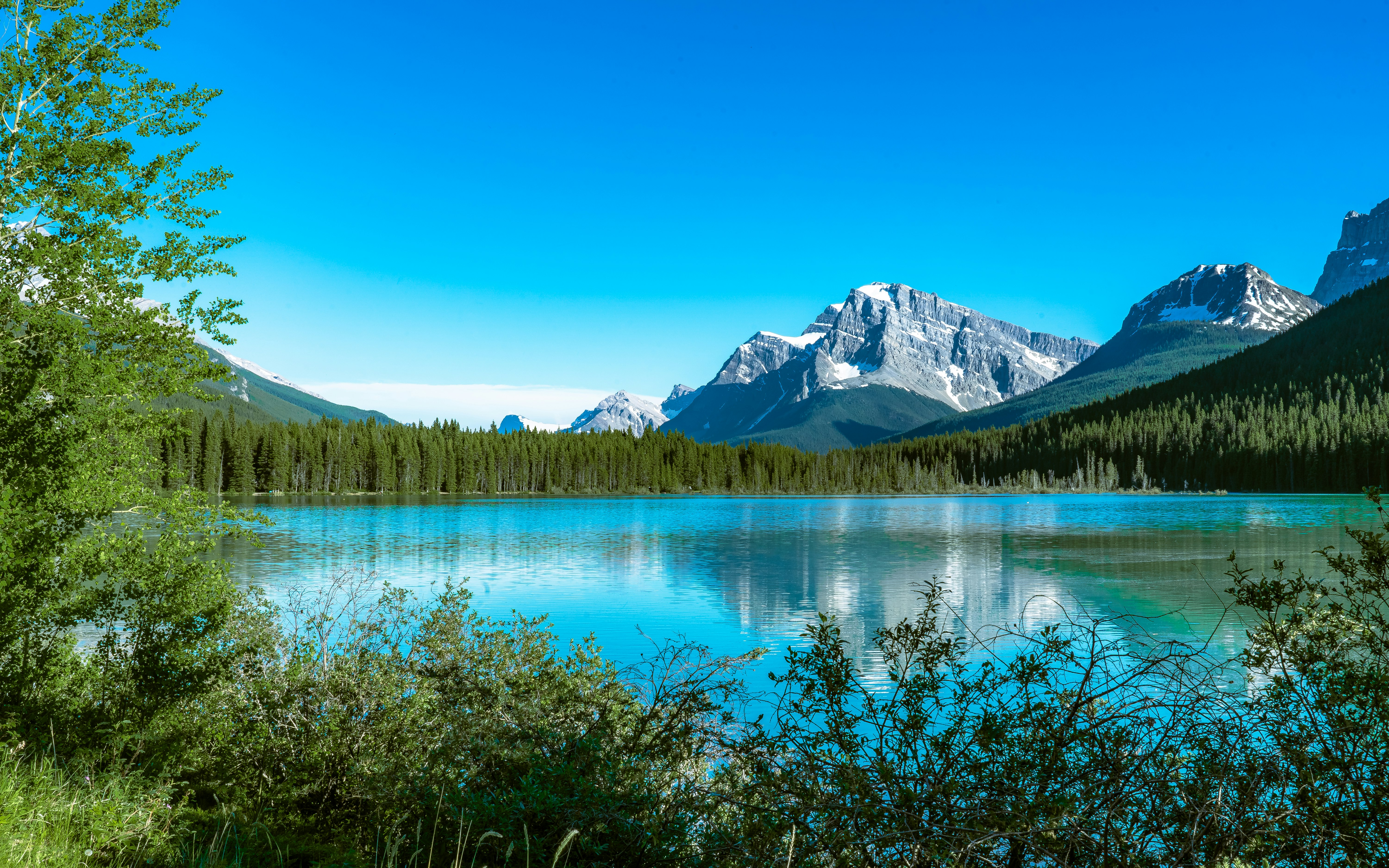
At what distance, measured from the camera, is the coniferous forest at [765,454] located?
447 ft

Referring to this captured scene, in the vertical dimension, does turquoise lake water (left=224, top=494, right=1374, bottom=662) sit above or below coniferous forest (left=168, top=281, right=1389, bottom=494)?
below

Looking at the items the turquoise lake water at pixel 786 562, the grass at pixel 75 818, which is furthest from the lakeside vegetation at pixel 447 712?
the turquoise lake water at pixel 786 562

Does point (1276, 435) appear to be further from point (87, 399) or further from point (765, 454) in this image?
point (87, 399)

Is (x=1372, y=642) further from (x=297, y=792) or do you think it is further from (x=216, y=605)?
(x=216, y=605)

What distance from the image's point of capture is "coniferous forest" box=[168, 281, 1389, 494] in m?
136

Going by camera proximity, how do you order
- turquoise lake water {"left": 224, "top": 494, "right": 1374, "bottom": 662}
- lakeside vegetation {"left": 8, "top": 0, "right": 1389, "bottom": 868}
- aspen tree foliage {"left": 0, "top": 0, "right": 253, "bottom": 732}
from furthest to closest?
turquoise lake water {"left": 224, "top": 494, "right": 1374, "bottom": 662}
aspen tree foliage {"left": 0, "top": 0, "right": 253, "bottom": 732}
lakeside vegetation {"left": 8, "top": 0, "right": 1389, "bottom": 868}

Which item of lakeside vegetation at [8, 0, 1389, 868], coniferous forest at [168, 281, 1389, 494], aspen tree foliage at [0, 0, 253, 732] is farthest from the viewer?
coniferous forest at [168, 281, 1389, 494]

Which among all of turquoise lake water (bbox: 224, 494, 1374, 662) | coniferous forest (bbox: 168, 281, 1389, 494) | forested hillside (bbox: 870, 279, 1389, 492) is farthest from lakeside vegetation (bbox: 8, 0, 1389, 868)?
forested hillside (bbox: 870, 279, 1389, 492)

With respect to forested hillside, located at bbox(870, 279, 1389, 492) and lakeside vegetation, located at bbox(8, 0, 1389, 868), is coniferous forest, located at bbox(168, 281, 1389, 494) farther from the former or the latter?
lakeside vegetation, located at bbox(8, 0, 1389, 868)

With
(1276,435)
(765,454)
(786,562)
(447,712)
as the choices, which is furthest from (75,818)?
(765,454)

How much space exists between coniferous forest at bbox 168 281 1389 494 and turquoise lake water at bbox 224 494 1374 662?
6424 cm

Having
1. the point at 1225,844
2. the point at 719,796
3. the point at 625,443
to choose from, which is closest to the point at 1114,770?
the point at 1225,844

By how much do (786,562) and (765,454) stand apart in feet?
515

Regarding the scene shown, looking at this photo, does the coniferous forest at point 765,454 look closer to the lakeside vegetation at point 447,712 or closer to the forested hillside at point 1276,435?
the forested hillside at point 1276,435
